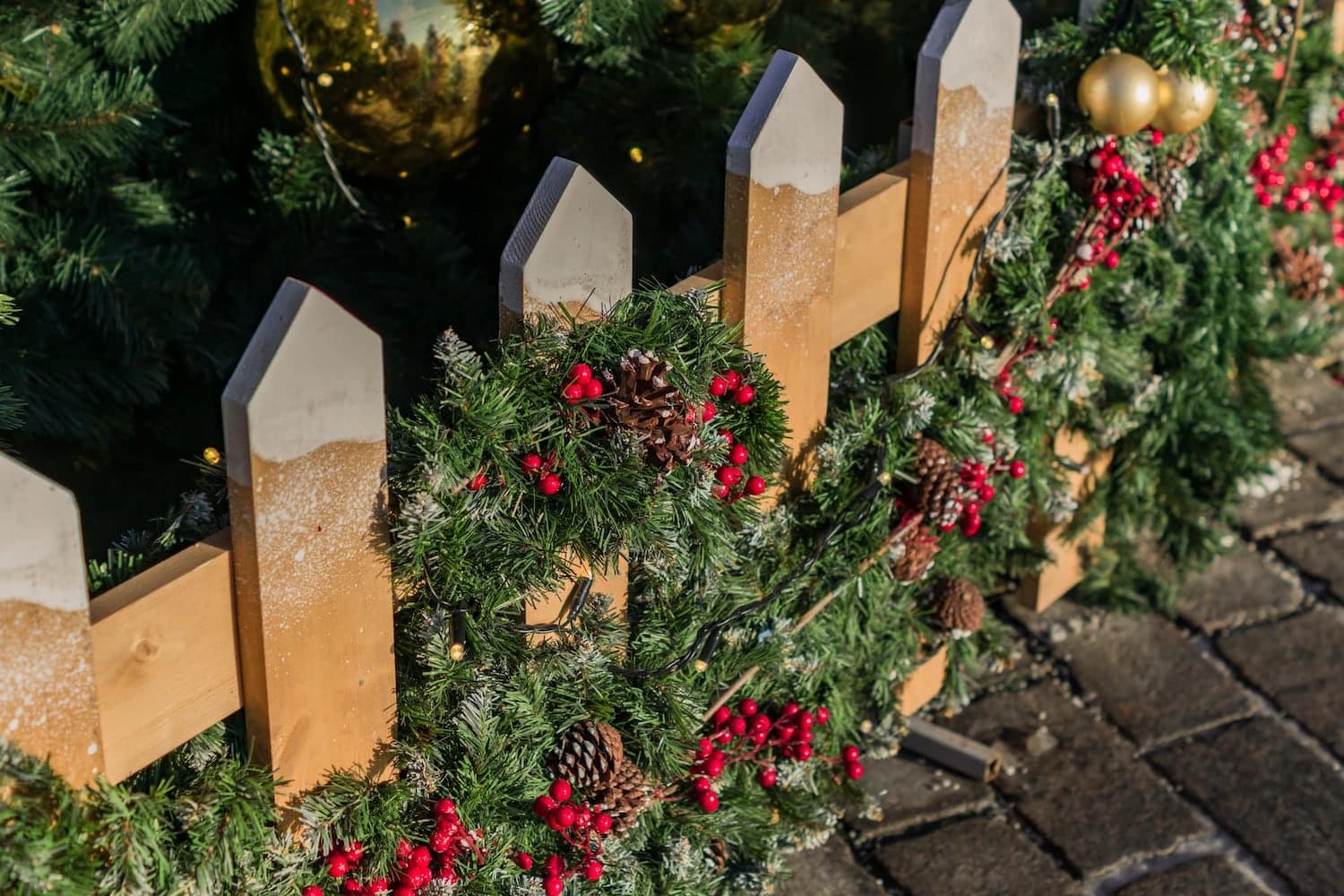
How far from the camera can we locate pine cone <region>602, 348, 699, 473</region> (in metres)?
1.70

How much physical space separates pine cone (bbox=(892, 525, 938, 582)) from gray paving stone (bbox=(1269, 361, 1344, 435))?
1693 mm

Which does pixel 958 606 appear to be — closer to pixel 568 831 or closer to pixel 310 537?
pixel 568 831

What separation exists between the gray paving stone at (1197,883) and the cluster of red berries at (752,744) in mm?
565

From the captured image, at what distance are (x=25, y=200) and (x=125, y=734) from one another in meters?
1.19

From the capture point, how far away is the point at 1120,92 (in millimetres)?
2340

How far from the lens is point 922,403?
7.30 feet

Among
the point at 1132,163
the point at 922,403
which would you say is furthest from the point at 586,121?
the point at 1132,163

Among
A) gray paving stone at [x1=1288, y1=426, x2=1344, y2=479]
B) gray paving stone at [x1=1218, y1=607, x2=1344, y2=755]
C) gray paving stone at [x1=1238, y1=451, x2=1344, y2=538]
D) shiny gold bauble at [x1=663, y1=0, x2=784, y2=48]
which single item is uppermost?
shiny gold bauble at [x1=663, y1=0, x2=784, y2=48]

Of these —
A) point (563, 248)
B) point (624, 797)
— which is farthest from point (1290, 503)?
point (563, 248)

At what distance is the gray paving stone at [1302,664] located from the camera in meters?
2.69

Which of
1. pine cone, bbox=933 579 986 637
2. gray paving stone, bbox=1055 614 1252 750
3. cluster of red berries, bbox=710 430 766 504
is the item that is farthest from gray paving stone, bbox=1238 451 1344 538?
cluster of red berries, bbox=710 430 766 504

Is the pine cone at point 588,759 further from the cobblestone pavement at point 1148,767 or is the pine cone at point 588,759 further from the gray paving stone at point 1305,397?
the gray paving stone at point 1305,397

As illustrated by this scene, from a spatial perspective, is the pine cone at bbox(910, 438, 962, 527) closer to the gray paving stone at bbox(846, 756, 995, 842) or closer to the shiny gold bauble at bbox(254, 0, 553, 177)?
the gray paving stone at bbox(846, 756, 995, 842)

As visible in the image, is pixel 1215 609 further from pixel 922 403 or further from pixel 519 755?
pixel 519 755
